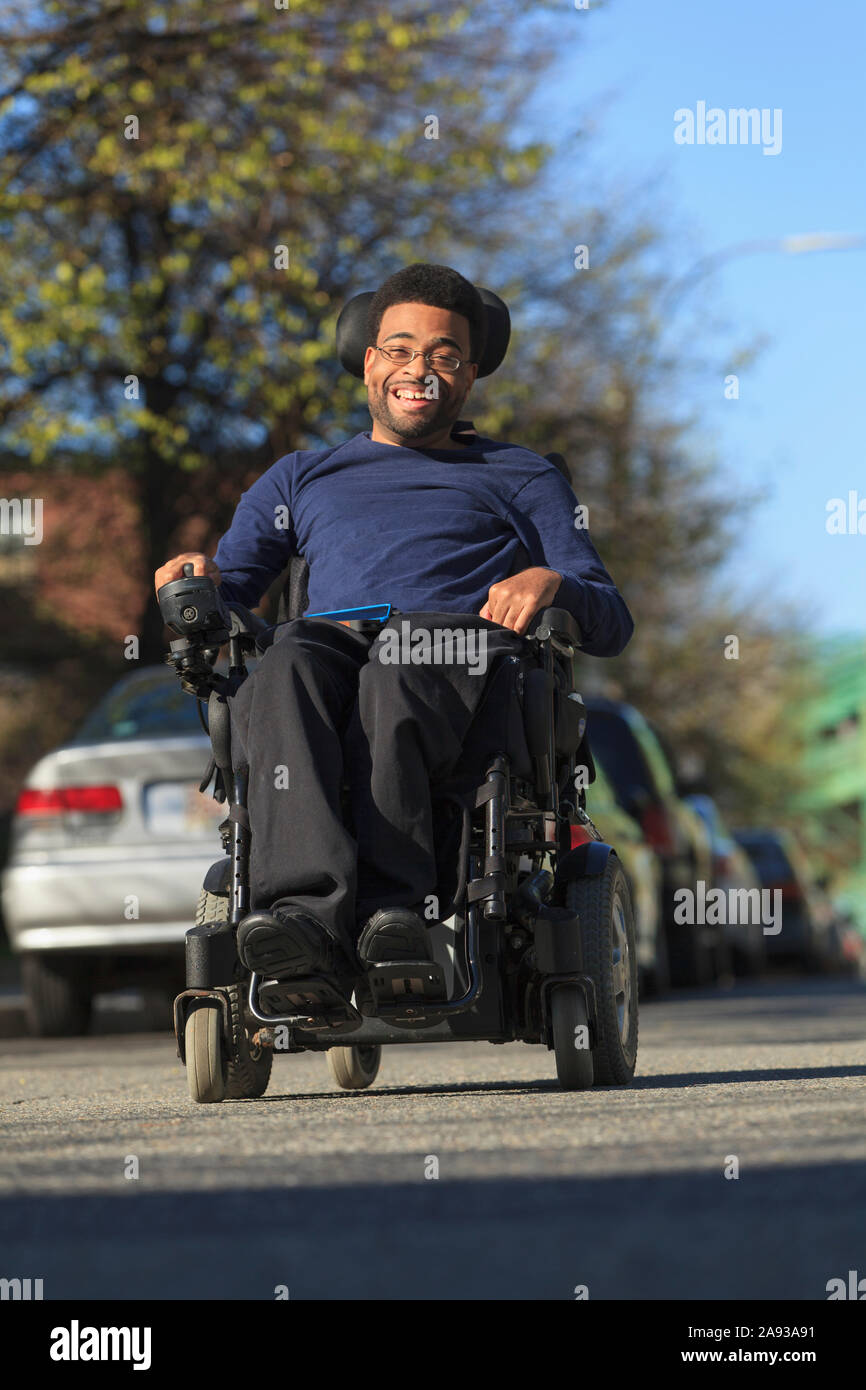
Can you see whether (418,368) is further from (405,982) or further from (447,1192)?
(447,1192)

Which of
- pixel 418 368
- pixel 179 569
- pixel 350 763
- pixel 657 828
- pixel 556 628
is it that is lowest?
pixel 657 828

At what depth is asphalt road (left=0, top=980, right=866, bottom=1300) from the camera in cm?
304

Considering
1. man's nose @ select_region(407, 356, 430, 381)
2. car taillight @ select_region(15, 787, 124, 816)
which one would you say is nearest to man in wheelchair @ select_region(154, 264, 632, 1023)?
man's nose @ select_region(407, 356, 430, 381)

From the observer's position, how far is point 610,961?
5605mm

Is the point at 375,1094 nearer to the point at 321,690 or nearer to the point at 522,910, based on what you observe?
the point at 522,910

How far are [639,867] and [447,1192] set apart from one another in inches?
387

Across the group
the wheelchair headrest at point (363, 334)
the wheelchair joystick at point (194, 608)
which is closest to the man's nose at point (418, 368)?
the wheelchair headrest at point (363, 334)

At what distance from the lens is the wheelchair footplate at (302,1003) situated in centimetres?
507

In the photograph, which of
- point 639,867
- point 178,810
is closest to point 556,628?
point 178,810

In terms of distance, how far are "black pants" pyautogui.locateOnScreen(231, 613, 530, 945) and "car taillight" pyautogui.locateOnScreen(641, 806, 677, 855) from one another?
31.3 ft

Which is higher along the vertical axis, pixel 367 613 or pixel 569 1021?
pixel 367 613

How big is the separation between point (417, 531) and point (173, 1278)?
302cm

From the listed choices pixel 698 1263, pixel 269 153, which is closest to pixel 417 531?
pixel 698 1263

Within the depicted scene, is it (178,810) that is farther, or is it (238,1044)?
(178,810)
